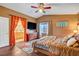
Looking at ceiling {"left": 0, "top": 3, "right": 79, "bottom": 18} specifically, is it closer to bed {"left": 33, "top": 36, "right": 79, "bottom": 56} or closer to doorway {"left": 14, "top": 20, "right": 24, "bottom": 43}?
doorway {"left": 14, "top": 20, "right": 24, "bottom": 43}

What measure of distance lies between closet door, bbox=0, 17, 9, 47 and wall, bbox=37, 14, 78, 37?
2.00 feet

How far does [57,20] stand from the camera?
229 cm

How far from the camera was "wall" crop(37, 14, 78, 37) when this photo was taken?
7.29 ft

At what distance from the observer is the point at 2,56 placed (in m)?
2.07

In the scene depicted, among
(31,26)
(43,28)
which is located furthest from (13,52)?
(43,28)

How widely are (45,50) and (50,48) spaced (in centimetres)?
11

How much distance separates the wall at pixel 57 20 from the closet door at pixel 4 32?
0.61 m

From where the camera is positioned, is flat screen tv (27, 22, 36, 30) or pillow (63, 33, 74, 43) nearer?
pillow (63, 33, 74, 43)

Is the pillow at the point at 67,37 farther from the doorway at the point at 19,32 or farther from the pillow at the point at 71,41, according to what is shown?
the doorway at the point at 19,32

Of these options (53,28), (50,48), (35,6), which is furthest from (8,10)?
(50,48)

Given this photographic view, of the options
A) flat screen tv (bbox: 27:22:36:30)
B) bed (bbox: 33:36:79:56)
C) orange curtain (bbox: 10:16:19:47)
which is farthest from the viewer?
flat screen tv (bbox: 27:22:36:30)

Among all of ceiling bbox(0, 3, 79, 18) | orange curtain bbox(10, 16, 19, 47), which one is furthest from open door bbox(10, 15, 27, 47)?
ceiling bbox(0, 3, 79, 18)

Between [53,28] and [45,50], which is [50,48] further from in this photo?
[53,28]

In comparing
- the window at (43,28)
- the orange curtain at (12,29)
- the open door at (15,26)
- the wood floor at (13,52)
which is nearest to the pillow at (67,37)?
the window at (43,28)
